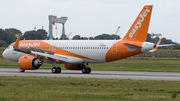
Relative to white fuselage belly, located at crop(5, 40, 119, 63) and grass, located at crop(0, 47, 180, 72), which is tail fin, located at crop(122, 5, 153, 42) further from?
grass, located at crop(0, 47, 180, 72)

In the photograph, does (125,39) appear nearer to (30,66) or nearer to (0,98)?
(30,66)

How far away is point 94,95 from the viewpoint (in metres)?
17.2

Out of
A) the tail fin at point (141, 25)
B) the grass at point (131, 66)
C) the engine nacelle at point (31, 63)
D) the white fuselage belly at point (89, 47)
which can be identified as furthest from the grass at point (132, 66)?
the engine nacelle at point (31, 63)

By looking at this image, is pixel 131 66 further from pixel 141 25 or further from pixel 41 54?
pixel 41 54

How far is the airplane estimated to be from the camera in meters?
34.8

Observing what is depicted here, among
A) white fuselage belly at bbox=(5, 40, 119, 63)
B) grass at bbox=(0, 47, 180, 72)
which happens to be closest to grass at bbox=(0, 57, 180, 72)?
grass at bbox=(0, 47, 180, 72)

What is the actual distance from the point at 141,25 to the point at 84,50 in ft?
23.6

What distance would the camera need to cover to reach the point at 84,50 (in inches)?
1495

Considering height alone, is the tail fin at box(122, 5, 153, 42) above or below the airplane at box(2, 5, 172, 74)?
above

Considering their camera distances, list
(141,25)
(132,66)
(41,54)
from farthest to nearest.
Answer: (132,66) < (41,54) < (141,25)

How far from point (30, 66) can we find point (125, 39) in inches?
→ 420

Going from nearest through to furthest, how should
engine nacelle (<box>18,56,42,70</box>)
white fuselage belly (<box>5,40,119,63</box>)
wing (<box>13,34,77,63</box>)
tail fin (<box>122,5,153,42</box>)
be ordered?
tail fin (<box>122,5,153,42</box>), white fuselage belly (<box>5,40,119,63</box>), engine nacelle (<box>18,56,42,70</box>), wing (<box>13,34,77,63</box>)

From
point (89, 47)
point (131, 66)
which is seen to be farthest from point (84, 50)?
point (131, 66)

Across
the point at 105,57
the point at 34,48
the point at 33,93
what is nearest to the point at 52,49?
the point at 34,48
